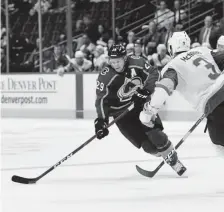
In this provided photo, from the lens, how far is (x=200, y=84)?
360cm

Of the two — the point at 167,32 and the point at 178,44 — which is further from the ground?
the point at 178,44

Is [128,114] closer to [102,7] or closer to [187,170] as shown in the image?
[187,170]

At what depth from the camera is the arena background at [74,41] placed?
9.25 metres

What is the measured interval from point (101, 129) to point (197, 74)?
3.05 feet

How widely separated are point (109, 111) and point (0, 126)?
3.95 meters

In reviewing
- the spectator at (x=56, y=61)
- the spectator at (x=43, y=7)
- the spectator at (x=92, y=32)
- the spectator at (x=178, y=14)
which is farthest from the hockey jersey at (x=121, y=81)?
the spectator at (x=43, y=7)

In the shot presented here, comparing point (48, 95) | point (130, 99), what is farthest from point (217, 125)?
point (48, 95)

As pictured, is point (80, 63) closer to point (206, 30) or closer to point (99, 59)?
point (99, 59)

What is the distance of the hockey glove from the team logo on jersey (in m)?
0.11

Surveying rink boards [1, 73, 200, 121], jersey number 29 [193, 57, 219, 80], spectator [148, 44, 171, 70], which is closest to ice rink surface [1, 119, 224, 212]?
jersey number 29 [193, 57, 219, 80]

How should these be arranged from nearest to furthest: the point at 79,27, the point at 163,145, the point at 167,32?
the point at 163,145
the point at 167,32
the point at 79,27

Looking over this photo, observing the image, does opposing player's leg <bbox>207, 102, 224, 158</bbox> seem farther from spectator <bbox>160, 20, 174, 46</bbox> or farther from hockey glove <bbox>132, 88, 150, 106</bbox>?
spectator <bbox>160, 20, 174, 46</bbox>

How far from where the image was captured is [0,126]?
8.29m

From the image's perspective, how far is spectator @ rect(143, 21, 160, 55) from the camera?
30.2 feet
